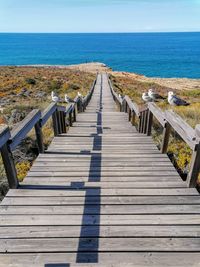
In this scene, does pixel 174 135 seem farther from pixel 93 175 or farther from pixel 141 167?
pixel 93 175

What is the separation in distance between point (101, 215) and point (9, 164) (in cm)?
134

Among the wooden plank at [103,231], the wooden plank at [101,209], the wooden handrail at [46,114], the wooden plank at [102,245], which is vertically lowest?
the wooden plank at [101,209]

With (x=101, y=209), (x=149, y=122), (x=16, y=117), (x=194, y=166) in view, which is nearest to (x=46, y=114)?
(x=149, y=122)

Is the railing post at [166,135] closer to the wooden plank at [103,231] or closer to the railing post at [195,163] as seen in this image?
the railing post at [195,163]

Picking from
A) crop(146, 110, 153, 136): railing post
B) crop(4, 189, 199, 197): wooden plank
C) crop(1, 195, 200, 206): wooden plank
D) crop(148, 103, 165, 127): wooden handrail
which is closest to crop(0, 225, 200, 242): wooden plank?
crop(1, 195, 200, 206): wooden plank

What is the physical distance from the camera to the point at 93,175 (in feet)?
13.6

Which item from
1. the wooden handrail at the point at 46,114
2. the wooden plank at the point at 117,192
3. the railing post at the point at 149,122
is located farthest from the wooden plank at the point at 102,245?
the railing post at the point at 149,122

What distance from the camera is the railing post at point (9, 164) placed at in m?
3.37

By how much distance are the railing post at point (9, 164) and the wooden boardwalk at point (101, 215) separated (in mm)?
109

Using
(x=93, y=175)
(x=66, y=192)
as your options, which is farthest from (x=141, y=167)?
(x=66, y=192)

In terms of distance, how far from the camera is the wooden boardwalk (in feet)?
8.56

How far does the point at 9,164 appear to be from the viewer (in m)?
3.50

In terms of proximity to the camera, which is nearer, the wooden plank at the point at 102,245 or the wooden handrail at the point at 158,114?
the wooden plank at the point at 102,245

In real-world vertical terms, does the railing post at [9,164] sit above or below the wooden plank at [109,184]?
above
